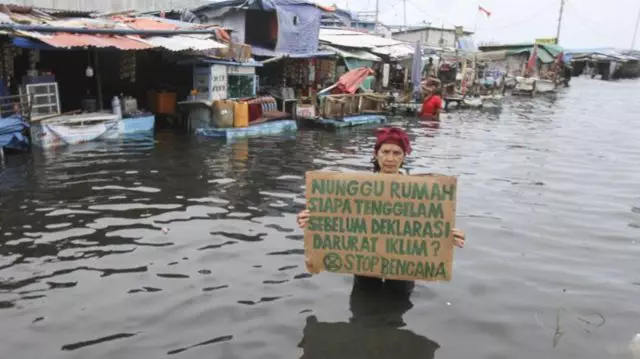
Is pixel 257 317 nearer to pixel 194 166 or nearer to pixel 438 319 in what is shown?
pixel 438 319

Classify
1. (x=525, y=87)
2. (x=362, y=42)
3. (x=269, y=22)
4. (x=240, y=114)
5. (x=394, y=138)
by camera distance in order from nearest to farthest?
(x=394, y=138) < (x=240, y=114) < (x=269, y=22) < (x=362, y=42) < (x=525, y=87)

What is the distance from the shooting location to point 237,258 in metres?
7.26

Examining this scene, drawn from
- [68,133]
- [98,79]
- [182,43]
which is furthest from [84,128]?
[182,43]

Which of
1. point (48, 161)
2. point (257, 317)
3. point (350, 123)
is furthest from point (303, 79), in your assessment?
point (257, 317)

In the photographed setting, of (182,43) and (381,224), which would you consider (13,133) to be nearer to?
(182,43)

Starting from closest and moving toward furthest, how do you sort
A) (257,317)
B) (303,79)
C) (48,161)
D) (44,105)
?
1. (257,317)
2. (48,161)
3. (44,105)
4. (303,79)

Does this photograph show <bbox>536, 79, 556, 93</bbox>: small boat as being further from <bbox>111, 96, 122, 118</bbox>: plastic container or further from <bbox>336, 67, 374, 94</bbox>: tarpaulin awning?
<bbox>111, 96, 122, 118</bbox>: plastic container

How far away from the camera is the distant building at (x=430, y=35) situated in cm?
5172

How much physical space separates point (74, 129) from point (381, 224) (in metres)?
12.8

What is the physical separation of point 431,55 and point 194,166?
28.3 m

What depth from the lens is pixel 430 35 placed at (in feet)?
171

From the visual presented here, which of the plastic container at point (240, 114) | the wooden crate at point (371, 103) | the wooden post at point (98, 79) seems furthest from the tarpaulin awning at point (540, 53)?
the wooden post at point (98, 79)

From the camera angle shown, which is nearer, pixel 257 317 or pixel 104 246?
pixel 257 317

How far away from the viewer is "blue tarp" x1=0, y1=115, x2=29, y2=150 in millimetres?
13062
